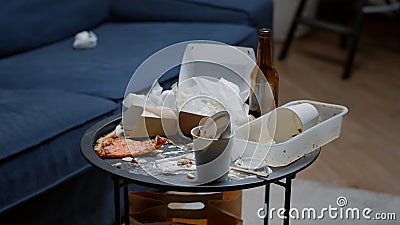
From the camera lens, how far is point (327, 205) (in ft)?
6.70

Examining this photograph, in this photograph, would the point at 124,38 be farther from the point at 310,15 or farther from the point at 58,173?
the point at 310,15

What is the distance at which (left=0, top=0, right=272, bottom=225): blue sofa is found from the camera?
1.59 metres

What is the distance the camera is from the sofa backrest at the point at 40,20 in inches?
90.1

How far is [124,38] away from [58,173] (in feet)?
3.24

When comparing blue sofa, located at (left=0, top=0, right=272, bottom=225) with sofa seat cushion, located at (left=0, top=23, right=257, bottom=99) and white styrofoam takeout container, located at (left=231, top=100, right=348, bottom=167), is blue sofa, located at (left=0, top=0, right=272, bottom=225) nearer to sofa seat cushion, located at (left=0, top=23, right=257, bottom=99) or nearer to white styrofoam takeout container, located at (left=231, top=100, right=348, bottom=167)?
sofa seat cushion, located at (left=0, top=23, right=257, bottom=99)

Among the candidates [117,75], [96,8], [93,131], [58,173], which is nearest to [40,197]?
[58,173]

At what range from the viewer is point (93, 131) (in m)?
1.44

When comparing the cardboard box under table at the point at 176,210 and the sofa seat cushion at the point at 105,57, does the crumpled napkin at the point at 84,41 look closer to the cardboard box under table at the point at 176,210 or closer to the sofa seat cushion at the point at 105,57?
the sofa seat cushion at the point at 105,57

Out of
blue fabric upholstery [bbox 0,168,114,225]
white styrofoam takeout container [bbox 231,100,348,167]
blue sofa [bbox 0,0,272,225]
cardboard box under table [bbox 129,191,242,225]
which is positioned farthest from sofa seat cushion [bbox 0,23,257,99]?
white styrofoam takeout container [bbox 231,100,348,167]

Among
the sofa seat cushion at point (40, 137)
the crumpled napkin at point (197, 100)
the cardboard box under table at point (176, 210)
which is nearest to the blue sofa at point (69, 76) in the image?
the sofa seat cushion at point (40, 137)

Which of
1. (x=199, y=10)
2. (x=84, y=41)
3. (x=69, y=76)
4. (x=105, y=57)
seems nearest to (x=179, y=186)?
(x=69, y=76)

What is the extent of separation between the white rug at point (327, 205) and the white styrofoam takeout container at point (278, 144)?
594 millimetres

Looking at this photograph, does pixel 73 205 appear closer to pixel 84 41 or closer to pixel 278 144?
pixel 278 144

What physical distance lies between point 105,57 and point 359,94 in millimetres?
1438
